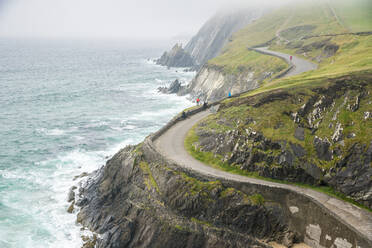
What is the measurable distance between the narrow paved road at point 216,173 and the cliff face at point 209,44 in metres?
116

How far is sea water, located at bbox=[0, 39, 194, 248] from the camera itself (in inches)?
1591

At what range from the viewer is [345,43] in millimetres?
67688

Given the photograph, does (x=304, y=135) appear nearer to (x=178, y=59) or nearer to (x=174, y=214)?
(x=174, y=214)

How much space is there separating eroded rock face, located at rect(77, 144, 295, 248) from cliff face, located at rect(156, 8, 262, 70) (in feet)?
412

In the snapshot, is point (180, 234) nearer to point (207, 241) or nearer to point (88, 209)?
point (207, 241)

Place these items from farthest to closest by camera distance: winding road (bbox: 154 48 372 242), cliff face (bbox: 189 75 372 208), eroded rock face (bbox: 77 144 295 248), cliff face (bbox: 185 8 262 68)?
cliff face (bbox: 185 8 262 68)
cliff face (bbox: 189 75 372 208)
eroded rock face (bbox: 77 144 295 248)
winding road (bbox: 154 48 372 242)

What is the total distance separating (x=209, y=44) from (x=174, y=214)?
526ft

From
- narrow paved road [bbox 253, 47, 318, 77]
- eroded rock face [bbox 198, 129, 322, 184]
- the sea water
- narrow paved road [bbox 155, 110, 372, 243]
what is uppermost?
narrow paved road [bbox 253, 47, 318, 77]

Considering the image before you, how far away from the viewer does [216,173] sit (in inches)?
1328

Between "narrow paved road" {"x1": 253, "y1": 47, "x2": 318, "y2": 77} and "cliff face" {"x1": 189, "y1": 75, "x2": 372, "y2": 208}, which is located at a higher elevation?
"narrow paved road" {"x1": 253, "y1": 47, "x2": 318, "y2": 77}

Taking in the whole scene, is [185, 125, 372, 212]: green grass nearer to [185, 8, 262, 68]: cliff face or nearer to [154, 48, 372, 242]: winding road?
[154, 48, 372, 242]: winding road

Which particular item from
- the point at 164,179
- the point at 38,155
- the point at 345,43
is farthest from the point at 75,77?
the point at 164,179

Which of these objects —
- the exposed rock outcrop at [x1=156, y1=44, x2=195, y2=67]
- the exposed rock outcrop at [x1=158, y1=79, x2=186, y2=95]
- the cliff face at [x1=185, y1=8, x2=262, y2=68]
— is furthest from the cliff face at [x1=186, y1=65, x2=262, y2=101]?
the cliff face at [x1=185, y1=8, x2=262, y2=68]

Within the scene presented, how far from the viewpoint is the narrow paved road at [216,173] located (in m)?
26.3
